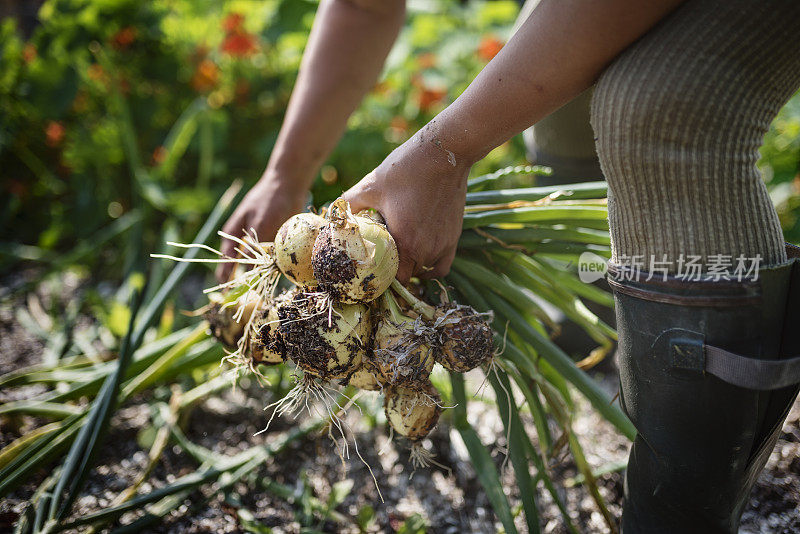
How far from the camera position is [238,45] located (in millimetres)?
2240

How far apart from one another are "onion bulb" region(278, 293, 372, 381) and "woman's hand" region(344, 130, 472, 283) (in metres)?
0.12

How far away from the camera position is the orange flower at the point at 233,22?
2287 mm

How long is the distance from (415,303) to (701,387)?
16.5 inches

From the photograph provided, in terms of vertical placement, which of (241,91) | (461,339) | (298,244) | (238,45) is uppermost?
(238,45)

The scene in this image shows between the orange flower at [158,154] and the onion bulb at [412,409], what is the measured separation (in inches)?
61.5

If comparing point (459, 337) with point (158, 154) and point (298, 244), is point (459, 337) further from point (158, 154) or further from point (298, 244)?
point (158, 154)

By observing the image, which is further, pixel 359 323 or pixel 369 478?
pixel 369 478

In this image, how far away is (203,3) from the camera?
8.22 ft

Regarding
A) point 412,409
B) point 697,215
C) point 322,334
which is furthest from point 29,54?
point 697,215

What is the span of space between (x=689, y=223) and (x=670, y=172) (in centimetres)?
7

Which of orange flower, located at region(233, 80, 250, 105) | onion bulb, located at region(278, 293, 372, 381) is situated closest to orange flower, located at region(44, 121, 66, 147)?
orange flower, located at region(233, 80, 250, 105)

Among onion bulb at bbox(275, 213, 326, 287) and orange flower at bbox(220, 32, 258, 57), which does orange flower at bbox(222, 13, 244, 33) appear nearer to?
orange flower at bbox(220, 32, 258, 57)

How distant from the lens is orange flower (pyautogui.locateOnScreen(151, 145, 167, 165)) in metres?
2.05

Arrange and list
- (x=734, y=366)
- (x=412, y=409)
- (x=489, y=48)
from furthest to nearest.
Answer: (x=489, y=48), (x=412, y=409), (x=734, y=366)
